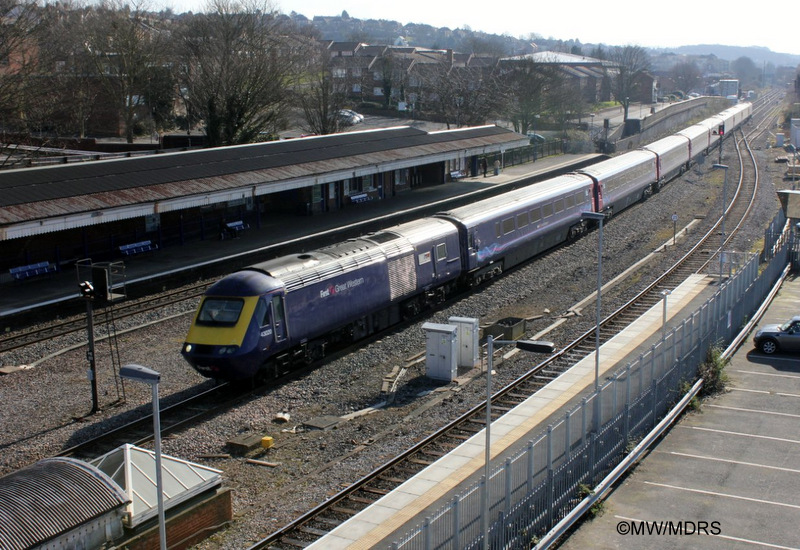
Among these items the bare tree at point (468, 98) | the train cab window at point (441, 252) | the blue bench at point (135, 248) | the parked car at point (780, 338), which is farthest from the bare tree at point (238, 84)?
the parked car at point (780, 338)

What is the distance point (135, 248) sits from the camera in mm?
33875

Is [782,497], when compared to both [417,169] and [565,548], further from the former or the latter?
[417,169]

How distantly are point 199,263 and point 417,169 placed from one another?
24751 mm

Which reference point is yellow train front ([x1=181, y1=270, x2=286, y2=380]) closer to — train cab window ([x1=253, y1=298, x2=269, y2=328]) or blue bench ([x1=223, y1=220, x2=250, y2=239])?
train cab window ([x1=253, y1=298, x2=269, y2=328])

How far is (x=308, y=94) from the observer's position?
67438 millimetres

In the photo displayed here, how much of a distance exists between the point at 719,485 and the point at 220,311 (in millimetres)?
11846

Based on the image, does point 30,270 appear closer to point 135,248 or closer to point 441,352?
point 135,248

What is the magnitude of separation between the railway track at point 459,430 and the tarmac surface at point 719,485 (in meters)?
3.81

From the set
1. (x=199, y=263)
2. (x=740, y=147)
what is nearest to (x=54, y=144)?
(x=199, y=263)

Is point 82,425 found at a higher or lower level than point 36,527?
Result: lower

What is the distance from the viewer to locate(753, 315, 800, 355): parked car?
2469 cm

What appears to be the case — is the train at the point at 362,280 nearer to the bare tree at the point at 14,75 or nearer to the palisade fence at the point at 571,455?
the palisade fence at the point at 571,455

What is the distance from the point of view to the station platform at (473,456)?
1407 centimetres

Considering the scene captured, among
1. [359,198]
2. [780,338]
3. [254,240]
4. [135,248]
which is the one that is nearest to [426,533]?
[780,338]
